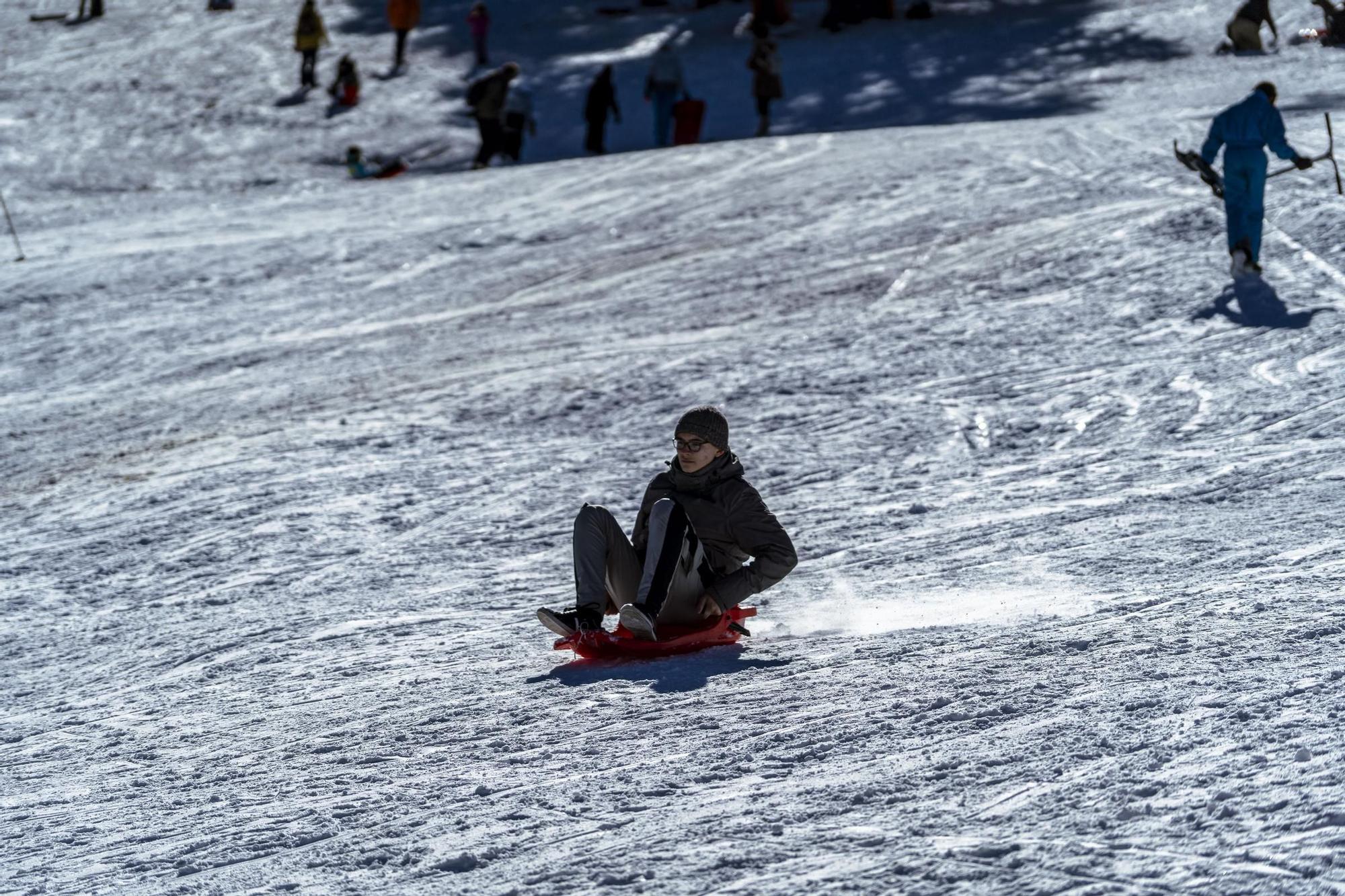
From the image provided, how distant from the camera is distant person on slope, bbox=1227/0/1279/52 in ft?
77.0

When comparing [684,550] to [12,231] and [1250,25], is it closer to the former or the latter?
[12,231]

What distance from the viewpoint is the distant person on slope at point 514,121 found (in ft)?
72.6

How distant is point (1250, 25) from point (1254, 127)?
13026mm

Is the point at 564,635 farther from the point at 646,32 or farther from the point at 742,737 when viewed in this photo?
the point at 646,32

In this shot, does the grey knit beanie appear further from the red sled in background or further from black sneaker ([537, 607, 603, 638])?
the red sled in background

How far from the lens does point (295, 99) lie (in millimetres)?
25656

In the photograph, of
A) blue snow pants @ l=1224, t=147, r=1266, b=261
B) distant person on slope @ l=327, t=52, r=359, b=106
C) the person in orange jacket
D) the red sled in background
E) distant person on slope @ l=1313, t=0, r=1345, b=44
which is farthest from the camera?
the person in orange jacket

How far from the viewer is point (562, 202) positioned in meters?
18.0

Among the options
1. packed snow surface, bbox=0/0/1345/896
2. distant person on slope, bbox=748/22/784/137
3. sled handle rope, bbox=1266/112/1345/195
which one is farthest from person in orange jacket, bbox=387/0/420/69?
sled handle rope, bbox=1266/112/1345/195

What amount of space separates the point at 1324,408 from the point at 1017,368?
2427 mm

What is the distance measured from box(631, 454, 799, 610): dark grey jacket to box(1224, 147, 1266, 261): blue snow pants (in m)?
7.48

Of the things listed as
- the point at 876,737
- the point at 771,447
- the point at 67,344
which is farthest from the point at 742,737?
the point at 67,344

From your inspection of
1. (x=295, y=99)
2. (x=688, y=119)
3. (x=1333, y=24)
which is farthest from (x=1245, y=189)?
(x=295, y=99)

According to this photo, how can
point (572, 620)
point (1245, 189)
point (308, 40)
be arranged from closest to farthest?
point (572, 620)
point (1245, 189)
point (308, 40)
